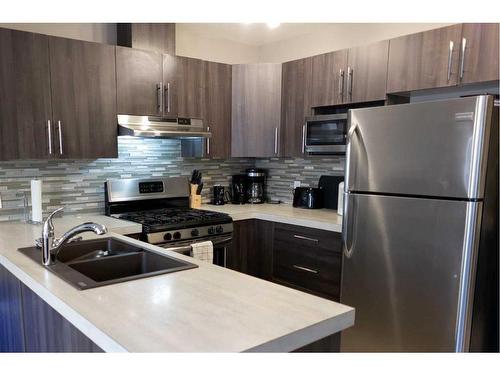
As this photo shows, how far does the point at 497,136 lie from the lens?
1.87m

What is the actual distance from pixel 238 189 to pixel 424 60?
192cm

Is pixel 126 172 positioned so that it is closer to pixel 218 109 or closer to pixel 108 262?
pixel 218 109

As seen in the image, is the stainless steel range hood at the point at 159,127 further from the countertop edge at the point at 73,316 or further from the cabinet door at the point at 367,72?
the countertop edge at the point at 73,316

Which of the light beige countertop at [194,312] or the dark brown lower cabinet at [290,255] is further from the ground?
the light beige countertop at [194,312]

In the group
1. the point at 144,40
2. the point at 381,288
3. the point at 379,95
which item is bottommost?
the point at 381,288

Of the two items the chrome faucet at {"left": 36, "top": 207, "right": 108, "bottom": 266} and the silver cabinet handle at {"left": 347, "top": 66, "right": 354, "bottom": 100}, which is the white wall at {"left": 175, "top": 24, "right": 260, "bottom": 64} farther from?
the chrome faucet at {"left": 36, "top": 207, "right": 108, "bottom": 266}

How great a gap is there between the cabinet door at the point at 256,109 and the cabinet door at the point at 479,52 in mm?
1451

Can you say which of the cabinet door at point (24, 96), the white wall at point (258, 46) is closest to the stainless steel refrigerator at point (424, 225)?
the white wall at point (258, 46)

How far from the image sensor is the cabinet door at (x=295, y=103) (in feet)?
10.1

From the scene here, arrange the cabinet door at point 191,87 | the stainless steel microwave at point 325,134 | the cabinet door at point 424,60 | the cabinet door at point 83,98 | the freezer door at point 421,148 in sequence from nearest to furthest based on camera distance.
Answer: the freezer door at point 421,148, the cabinet door at point 424,60, the cabinet door at point 83,98, the stainless steel microwave at point 325,134, the cabinet door at point 191,87

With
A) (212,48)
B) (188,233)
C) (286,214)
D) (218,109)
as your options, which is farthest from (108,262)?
(212,48)
